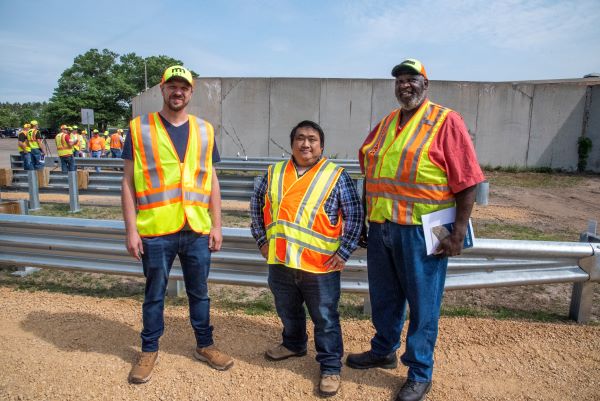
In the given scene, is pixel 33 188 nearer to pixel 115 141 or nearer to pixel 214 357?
pixel 214 357

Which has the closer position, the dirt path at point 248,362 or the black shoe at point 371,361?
the dirt path at point 248,362

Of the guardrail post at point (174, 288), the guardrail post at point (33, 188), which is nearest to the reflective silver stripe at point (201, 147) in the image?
the guardrail post at point (174, 288)

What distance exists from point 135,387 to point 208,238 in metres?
1.09

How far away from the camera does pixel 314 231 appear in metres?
2.67

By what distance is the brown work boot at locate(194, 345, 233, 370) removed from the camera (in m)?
2.93

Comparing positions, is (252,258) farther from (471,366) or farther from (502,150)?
(502,150)

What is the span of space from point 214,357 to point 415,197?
5.95ft

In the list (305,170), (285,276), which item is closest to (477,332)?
(285,276)

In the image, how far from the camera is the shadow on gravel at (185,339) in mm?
2945

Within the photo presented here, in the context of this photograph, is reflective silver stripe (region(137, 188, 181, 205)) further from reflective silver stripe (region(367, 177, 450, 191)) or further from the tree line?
the tree line

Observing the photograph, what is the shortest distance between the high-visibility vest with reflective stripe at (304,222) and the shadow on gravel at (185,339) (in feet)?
2.78

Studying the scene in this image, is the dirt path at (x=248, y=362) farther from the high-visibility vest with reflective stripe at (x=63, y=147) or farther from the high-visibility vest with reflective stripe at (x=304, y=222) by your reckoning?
the high-visibility vest with reflective stripe at (x=63, y=147)

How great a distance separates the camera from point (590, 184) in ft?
49.5

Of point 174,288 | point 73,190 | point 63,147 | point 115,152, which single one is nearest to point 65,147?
point 63,147
